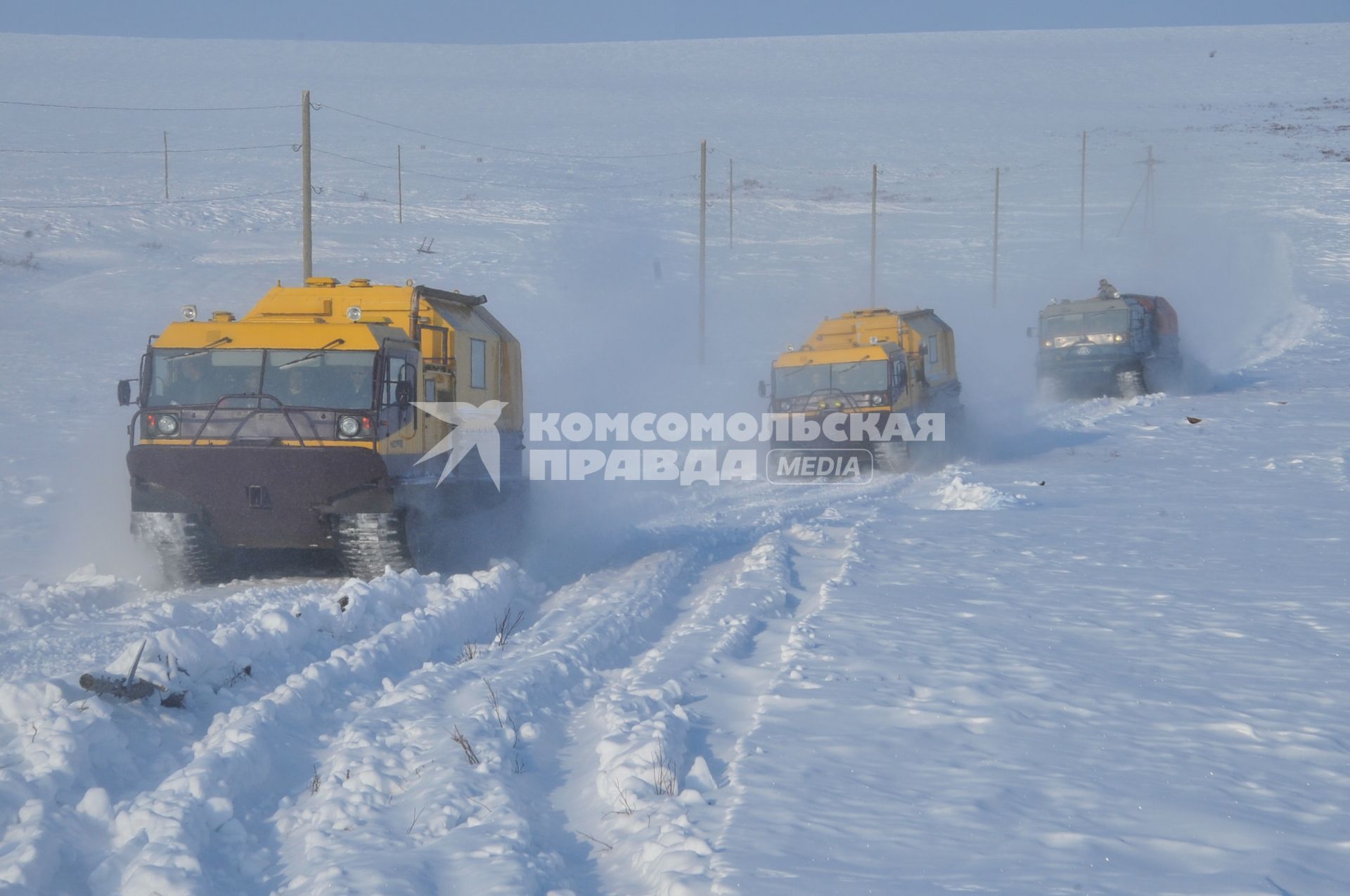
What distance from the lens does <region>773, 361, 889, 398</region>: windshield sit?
2002 centimetres

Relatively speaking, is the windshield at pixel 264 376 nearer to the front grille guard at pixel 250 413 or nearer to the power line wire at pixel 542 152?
the front grille guard at pixel 250 413

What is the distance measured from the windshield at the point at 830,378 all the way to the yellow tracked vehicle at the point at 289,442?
378 inches

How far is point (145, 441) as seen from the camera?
10445 mm

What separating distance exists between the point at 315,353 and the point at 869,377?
11377 millimetres

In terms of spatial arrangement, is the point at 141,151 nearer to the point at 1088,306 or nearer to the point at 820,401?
the point at 1088,306

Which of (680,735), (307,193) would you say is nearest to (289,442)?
(680,735)

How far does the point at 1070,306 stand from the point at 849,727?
2523 centimetres

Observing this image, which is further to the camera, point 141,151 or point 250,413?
point 141,151

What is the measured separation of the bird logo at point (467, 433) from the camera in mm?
11500

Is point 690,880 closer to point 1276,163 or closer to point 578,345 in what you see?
point 578,345

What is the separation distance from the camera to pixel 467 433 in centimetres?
1209

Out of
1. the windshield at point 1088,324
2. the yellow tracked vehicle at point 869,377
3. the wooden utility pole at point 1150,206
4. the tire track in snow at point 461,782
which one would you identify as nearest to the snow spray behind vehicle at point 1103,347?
the windshield at point 1088,324

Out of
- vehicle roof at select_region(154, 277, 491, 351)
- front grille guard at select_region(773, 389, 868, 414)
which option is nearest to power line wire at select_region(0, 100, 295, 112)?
front grille guard at select_region(773, 389, 868, 414)

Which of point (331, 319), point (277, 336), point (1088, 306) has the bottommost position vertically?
point (277, 336)
